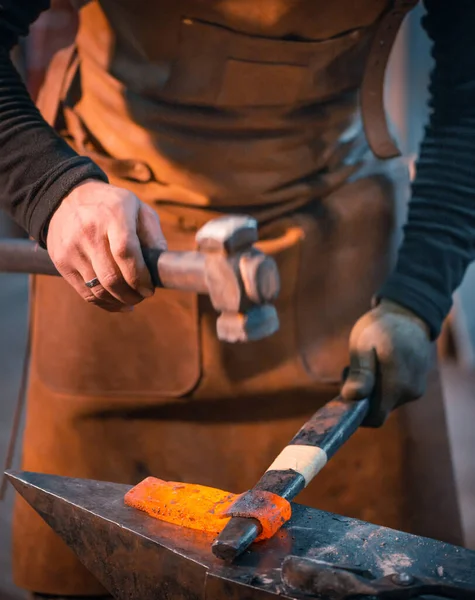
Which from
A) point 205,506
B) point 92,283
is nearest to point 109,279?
point 92,283

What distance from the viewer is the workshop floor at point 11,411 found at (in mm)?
1854

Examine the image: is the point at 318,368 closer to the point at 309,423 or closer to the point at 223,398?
the point at 223,398

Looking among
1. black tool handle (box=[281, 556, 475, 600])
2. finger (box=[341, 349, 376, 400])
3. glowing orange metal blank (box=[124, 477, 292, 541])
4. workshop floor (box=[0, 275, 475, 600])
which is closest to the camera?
black tool handle (box=[281, 556, 475, 600])

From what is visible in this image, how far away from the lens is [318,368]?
1311 mm

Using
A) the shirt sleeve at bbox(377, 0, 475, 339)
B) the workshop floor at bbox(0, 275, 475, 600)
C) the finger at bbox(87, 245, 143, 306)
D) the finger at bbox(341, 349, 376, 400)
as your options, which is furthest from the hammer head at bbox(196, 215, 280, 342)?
the workshop floor at bbox(0, 275, 475, 600)

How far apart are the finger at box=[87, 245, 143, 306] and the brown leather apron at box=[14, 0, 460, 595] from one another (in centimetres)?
28

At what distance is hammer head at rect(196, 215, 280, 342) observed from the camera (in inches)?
33.8

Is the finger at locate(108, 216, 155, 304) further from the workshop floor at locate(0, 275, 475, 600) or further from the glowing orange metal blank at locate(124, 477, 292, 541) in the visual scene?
the workshop floor at locate(0, 275, 475, 600)

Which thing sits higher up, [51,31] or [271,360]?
[51,31]

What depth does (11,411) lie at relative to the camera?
7.54 ft

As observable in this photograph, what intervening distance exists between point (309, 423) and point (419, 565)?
0.26 meters

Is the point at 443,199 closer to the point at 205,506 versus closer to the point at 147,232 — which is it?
the point at 147,232

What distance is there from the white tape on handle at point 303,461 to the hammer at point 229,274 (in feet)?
0.44

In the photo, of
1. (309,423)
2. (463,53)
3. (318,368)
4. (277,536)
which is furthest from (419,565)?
(463,53)
